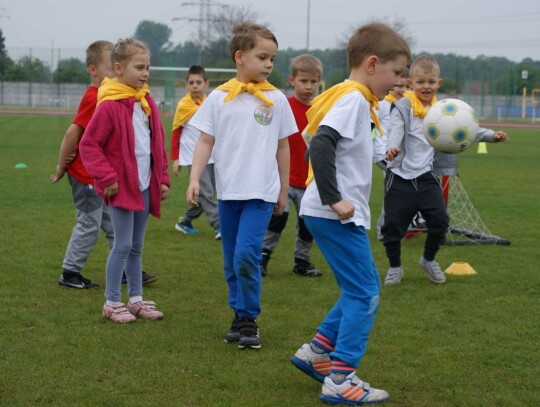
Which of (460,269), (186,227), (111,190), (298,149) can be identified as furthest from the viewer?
(186,227)

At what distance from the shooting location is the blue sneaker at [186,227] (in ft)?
32.5

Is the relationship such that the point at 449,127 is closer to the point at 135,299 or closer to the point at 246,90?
the point at 246,90

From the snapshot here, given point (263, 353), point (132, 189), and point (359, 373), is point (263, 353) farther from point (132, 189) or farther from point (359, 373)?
point (132, 189)

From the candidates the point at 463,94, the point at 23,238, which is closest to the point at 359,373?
the point at 23,238

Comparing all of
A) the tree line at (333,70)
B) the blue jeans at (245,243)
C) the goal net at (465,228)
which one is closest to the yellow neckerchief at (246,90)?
the blue jeans at (245,243)

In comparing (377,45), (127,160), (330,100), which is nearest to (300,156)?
(127,160)

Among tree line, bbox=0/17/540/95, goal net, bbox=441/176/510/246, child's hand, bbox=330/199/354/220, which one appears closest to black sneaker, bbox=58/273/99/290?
child's hand, bbox=330/199/354/220

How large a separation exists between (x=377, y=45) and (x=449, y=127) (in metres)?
3.08

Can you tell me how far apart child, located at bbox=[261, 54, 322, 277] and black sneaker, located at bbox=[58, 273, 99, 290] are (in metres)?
1.48

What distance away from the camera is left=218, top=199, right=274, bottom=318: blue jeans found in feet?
17.4

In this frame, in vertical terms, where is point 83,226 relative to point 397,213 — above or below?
below

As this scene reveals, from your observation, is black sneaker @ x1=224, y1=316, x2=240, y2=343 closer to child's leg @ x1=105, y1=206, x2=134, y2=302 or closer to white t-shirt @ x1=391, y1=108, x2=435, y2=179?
child's leg @ x1=105, y1=206, x2=134, y2=302

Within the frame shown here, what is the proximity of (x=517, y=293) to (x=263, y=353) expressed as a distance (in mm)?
2650

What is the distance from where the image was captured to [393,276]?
24.0 feet
